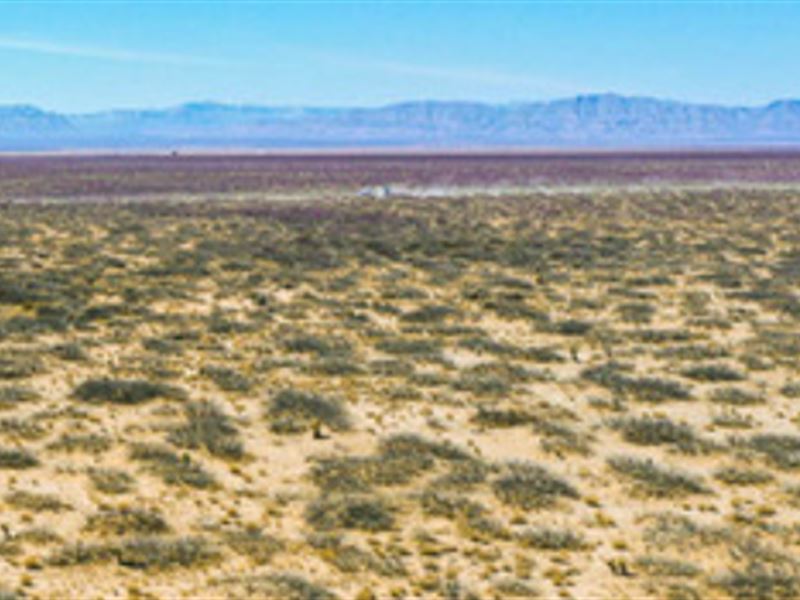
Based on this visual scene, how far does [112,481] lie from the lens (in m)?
13.8

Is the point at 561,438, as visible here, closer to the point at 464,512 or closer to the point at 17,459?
the point at 464,512

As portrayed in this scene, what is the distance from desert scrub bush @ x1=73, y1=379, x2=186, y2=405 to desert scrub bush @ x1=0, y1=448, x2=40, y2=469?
3.26 metres

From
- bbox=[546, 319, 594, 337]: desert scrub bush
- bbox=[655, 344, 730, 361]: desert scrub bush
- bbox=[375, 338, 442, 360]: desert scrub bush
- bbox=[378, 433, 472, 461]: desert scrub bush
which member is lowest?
bbox=[378, 433, 472, 461]: desert scrub bush

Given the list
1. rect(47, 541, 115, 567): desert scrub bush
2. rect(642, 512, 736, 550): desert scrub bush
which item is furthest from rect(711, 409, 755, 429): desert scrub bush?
rect(47, 541, 115, 567): desert scrub bush

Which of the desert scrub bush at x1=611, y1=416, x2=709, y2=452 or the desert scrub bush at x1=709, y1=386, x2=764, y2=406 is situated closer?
the desert scrub bush at x1=611, y1=416, x2=709, y2=452

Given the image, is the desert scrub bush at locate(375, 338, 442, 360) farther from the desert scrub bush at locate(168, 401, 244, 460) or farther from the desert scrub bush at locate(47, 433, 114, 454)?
the desert scrub bush at locate(47, 433, 114, 454)

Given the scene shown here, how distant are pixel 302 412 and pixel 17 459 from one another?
16.4ft

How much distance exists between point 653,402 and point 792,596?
26.4ft

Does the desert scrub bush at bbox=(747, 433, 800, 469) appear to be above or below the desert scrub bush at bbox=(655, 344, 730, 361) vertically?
below

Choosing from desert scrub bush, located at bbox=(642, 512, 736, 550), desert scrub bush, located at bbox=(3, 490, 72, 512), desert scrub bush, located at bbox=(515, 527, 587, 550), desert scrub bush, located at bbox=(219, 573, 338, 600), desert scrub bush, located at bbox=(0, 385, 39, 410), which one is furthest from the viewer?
desert scrub bush, located at bbox=(0, 385, 39, 410)

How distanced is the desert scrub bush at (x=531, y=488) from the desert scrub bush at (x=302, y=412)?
3.67 metres

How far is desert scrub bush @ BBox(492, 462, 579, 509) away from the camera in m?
13.4

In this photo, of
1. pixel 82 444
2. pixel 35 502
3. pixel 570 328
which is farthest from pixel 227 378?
pixel 570 328

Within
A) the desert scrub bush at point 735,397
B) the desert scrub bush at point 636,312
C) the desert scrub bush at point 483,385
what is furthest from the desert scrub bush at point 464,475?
the desert scrub bush at point 636,312
